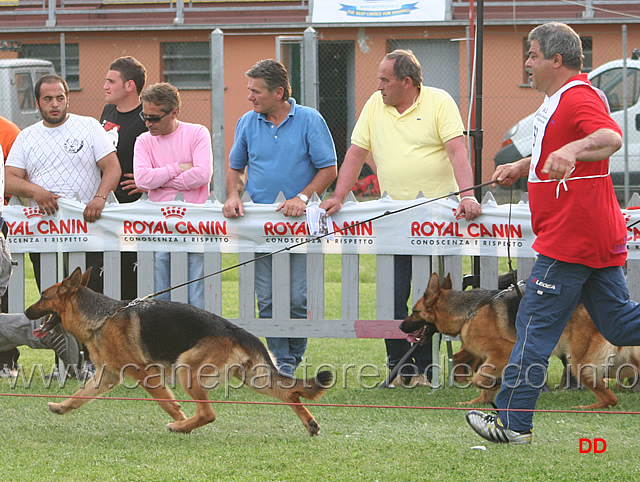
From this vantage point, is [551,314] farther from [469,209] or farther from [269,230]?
[269,230]

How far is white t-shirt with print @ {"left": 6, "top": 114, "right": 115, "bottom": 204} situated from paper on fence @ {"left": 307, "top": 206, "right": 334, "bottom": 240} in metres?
1.52

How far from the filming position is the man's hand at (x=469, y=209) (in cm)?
631

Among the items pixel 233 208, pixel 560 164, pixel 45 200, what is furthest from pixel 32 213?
pixel 560 164

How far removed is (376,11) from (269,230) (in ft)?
34.3

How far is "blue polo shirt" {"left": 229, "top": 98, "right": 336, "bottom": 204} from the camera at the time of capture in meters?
6.65

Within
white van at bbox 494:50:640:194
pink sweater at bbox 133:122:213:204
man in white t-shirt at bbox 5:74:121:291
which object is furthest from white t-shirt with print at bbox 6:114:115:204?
white van at bbox 494:50:640:194

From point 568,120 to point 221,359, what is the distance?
2197 mm

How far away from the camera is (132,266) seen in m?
6.93

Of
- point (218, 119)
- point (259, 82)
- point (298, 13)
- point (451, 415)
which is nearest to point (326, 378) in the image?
point (451, 415)

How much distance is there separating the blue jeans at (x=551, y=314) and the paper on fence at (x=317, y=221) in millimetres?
2120

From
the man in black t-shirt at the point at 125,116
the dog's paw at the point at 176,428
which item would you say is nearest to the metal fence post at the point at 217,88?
the man in black t-shirt at the point at 125,116

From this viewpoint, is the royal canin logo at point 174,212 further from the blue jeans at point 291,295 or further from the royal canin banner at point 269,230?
the blue jeans at point 291,295

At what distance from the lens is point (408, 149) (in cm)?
643

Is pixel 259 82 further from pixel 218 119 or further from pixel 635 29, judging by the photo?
pixel 635 29
